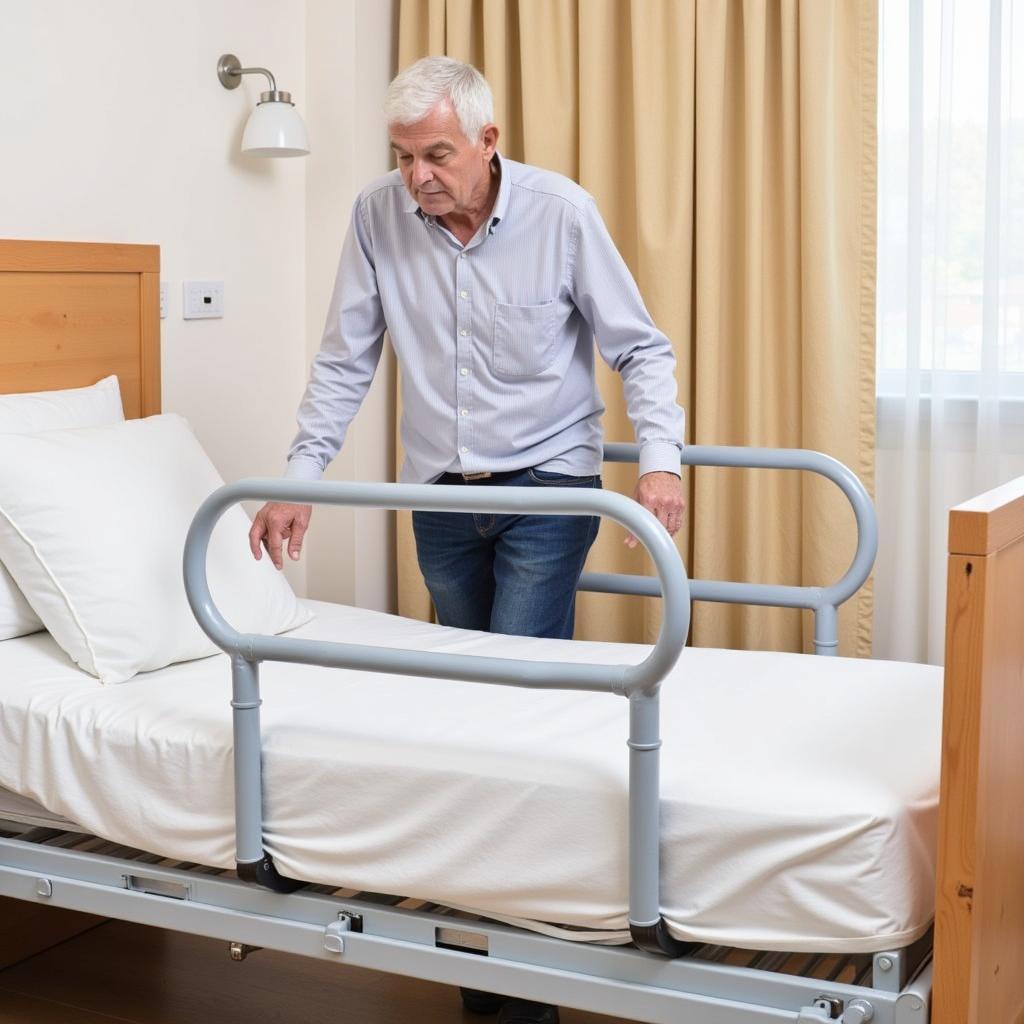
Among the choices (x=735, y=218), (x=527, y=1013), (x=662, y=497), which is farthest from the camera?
(x=735, y=218)

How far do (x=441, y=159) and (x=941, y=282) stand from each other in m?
1.50

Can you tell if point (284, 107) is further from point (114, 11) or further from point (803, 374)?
point (803, 374)

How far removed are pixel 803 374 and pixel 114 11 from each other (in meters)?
1.70

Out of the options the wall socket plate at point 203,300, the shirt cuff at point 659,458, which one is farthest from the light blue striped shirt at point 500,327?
the wall socket plate at point 203,300

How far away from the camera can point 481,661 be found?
5.65ft

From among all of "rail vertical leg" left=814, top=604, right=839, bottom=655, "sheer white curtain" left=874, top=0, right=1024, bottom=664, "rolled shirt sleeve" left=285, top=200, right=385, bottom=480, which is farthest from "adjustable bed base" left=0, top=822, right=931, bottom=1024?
"sheer white curtain" left=874, top=0, right=1024, bottom=664

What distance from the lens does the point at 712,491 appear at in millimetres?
3457

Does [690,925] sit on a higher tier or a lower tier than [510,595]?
lower

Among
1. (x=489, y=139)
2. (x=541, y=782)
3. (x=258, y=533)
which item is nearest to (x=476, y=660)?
(x=541, y=782)

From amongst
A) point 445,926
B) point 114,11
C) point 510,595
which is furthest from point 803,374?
point 445,926

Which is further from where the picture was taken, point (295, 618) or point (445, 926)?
point (295, 618)

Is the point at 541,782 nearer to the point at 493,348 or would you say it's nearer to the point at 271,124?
the point at 493,348

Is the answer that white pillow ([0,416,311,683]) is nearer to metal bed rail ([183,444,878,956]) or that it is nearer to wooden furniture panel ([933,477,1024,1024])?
metal bed rail ([183,444,878,956])

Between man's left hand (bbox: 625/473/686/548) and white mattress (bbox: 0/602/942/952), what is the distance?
23 cm
